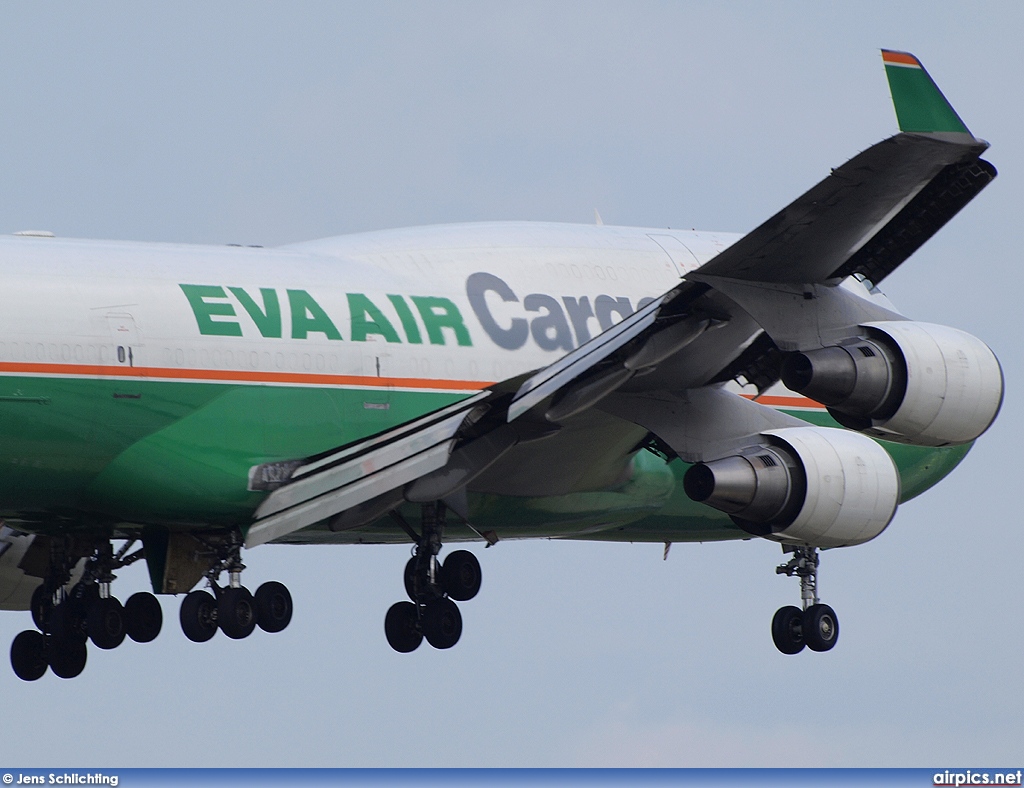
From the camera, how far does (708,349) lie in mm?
22016

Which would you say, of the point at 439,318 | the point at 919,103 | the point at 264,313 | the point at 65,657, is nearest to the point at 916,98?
the point at 919,103

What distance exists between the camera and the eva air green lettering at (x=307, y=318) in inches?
905

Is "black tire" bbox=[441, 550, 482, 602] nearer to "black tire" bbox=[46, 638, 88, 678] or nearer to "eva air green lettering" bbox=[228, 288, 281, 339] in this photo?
"eva air green lettering" bbox=[228, 288, 281, 339]

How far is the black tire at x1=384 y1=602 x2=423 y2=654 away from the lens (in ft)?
81.9

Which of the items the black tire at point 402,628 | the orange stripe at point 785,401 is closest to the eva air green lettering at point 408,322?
the black tire at point 402,628

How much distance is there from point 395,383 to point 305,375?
1.10 meters

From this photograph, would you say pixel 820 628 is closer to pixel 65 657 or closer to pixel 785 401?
pixel 785 401

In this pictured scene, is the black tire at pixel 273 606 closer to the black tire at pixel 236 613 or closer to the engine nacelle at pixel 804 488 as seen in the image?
the black tire at pixel 236 613

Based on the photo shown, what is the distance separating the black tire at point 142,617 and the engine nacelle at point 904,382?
8.96 m

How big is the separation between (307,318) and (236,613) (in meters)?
3.29

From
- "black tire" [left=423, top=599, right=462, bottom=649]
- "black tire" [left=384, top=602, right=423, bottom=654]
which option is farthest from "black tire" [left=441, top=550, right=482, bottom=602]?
"black tire" [left=384, top=602, right=423, bottom=654]

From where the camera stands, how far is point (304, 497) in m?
23.0

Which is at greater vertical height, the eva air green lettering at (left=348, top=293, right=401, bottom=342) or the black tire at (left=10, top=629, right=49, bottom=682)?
the eva air green lettering at (left=348, top=293, right=401, bottom=342)

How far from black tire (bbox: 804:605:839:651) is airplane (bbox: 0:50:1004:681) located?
0.04m
